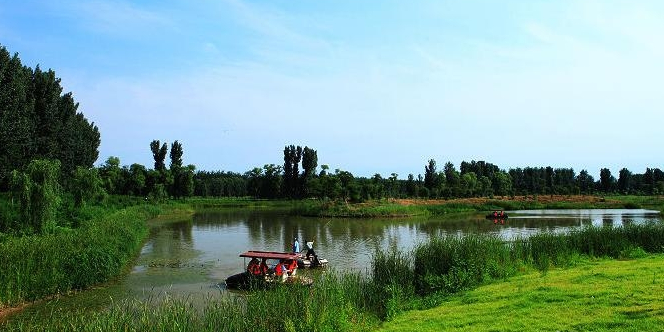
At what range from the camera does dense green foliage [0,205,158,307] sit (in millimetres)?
15883

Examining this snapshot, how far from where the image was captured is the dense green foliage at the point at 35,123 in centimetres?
3094

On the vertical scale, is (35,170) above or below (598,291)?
above

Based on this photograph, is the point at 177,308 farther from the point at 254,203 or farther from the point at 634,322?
the point at 254,203

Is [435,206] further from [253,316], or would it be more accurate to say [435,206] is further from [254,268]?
[253,316]

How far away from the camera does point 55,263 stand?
1777cm

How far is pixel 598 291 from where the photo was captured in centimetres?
1254

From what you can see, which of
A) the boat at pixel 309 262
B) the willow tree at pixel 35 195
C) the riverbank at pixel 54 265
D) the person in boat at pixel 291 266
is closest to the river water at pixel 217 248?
the riverbank at pixel 54 265

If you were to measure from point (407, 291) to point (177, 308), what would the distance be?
7.72 metres

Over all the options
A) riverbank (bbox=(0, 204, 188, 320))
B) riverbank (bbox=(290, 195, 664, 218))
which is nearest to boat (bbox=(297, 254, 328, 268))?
riverbank (bbox=(0, 204, 188, 320))

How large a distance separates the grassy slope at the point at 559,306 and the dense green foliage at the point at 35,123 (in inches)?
1132

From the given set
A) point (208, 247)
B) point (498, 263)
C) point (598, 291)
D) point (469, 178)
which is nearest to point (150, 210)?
point (208, 247)

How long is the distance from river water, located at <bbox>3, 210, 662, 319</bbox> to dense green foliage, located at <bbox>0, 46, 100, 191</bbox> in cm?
1027

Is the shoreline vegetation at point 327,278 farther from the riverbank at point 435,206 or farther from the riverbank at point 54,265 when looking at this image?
the riverbank at point 435,206

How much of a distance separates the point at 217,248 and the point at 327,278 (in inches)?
857
